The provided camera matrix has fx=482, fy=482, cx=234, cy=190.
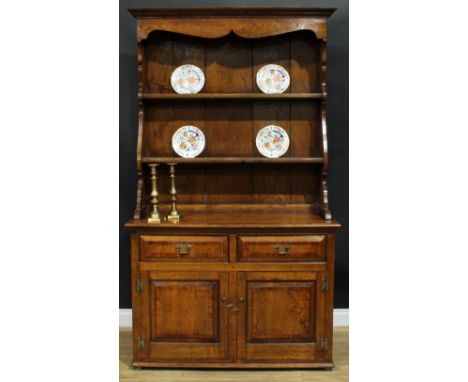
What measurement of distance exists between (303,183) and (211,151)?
654 millimetres

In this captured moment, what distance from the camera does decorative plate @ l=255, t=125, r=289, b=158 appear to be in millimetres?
3176

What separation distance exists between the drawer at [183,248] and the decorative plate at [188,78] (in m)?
1.00

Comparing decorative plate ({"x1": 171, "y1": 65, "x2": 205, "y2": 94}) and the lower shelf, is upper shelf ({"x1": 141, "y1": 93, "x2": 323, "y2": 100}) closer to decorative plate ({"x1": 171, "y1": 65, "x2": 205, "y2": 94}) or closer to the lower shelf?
decorative plate ({"x1": 171, "y1": 65, "x2": 205, "y2": 94})

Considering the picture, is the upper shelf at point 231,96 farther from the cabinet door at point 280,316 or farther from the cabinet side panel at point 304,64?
the cabinet door at point 280,316

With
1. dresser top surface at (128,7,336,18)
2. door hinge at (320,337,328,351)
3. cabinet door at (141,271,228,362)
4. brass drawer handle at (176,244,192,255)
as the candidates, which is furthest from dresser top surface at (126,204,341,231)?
dresser top surface at (128,7,336,18)

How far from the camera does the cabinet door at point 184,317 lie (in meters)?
2.79

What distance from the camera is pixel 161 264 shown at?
279 cm

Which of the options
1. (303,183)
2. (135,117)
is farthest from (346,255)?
(135,117)

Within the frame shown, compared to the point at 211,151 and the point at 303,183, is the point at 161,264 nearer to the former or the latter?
the point at 211,151

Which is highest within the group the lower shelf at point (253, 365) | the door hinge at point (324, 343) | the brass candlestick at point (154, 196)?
the brass candlestick at point (154, 196)

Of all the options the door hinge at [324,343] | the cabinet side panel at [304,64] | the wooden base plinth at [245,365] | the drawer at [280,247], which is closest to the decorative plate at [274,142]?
the cabinet side panel at [304,64]

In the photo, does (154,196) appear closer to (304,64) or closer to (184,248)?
(184,248)

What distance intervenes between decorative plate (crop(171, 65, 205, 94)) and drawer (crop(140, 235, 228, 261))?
39.2 inches

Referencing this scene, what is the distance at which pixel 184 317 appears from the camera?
281 cm
